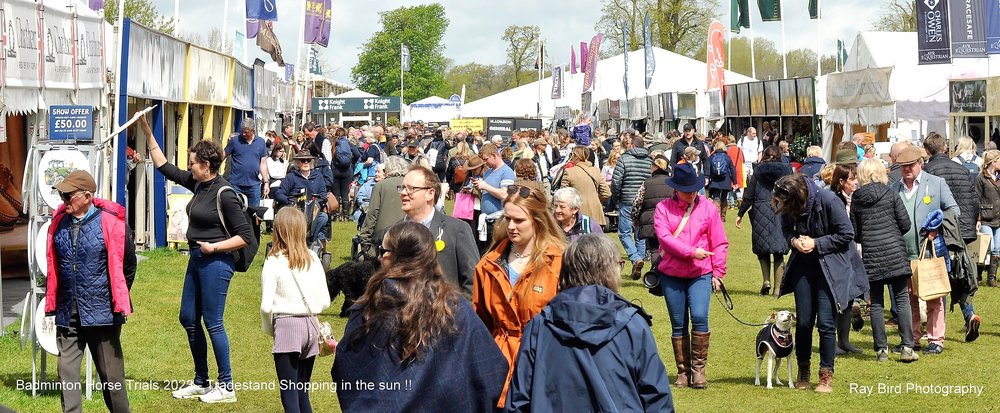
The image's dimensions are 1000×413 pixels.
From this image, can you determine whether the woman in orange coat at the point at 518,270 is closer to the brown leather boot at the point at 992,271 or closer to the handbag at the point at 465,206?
the handbag at the point at 465,206

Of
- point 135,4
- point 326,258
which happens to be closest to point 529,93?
point 135,4

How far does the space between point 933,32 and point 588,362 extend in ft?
66.1

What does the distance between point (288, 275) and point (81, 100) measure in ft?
24.2

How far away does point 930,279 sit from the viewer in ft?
32.9

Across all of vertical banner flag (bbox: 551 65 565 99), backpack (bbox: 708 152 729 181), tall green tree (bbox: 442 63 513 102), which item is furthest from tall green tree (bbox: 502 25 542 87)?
backpack (bbox: 708 152 729 181)

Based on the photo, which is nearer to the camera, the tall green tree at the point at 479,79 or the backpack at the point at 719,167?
the backpack at the point at 719,167

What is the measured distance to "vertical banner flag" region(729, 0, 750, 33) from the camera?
40000mm

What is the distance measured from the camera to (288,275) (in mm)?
A: 7098

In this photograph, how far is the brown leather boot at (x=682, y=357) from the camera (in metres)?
8.90

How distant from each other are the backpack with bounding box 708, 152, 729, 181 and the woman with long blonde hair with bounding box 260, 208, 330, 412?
17.0 metres

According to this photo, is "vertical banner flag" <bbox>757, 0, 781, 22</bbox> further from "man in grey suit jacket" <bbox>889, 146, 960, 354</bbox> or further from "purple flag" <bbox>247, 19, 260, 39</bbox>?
"man in grey suit jacket" <bbox>889, 146, 960, 354</bbox>

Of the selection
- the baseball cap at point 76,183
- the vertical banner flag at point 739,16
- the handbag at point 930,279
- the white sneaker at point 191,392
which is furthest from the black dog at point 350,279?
the vertical banner flag at point 739,16

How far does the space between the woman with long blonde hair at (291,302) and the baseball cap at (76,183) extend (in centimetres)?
107

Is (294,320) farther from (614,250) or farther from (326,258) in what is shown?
(326,258)
